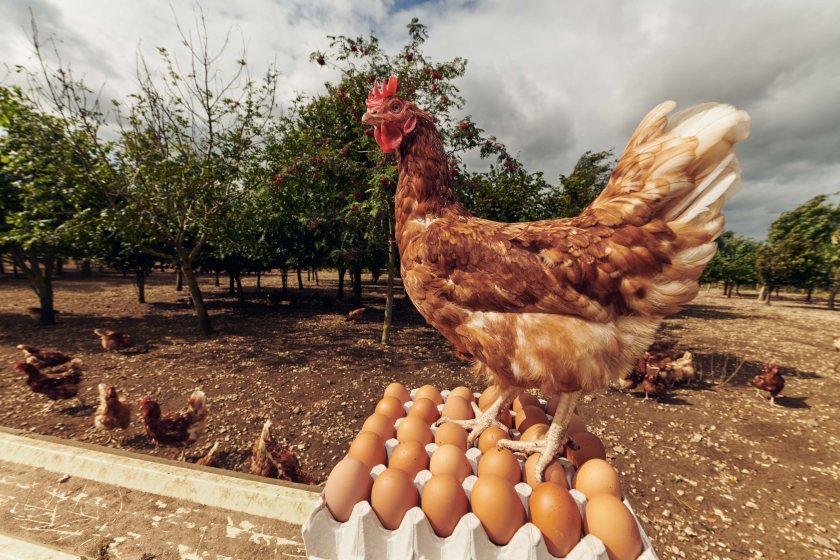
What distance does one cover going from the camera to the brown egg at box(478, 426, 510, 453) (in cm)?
225

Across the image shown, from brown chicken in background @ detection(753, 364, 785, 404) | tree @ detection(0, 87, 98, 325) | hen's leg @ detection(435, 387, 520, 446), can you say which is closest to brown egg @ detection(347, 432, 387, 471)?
hen's leg @ detection(435, 387, 520, 446)

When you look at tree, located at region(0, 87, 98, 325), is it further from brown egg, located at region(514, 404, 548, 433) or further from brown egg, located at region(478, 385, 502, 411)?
brown egg, located at region(514, 404, 548, 433)

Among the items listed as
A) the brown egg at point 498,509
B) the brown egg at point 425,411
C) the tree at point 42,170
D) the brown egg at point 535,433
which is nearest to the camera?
the brown egg at point 498,509

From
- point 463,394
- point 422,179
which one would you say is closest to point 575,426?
point 463,394

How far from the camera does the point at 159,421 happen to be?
370cm

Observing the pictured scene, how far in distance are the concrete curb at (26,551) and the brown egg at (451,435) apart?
6.82 ft

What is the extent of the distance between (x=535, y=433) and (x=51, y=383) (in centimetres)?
705

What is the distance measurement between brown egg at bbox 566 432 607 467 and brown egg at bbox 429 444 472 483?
0.72 m

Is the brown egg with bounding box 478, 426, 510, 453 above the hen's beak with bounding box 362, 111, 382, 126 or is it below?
below

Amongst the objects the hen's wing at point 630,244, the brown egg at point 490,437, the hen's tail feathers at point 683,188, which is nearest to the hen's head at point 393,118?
the hen's wing at point 630,244

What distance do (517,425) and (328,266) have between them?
14.9m

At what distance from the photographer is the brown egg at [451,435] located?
2.26 metres

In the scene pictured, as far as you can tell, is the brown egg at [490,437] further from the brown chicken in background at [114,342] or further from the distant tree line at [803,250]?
the distant tree line at [803,250]

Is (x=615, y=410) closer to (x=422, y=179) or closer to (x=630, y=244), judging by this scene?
(x=630, y=244)
